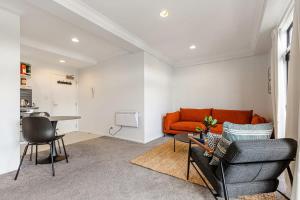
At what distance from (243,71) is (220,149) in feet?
12.1

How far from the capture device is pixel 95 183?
6.32 ft

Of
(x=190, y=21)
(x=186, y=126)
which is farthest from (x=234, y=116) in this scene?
(x=190, y=21)

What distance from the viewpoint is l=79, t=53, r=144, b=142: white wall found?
3.98 m

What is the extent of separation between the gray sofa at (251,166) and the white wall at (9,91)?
2.81m

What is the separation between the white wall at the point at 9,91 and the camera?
2.16 m

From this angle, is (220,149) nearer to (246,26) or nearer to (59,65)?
(246,26)

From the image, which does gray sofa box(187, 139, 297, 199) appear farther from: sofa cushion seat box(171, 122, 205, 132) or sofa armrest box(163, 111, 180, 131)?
sofa armrest box(163, 111, 180, 131)

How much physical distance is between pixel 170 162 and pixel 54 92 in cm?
449

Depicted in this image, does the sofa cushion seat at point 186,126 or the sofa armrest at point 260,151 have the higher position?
the sofa armrest at point 260,151

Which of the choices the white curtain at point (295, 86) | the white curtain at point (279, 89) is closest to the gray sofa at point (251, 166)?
the white curtain at point (295, 86)

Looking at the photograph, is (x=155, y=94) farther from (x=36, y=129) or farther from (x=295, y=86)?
(x=295, y=86)

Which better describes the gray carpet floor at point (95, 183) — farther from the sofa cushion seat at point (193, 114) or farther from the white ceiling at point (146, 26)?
the sofa cushion seat at point (193, 114)

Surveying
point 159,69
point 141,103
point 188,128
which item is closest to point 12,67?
point 141,103

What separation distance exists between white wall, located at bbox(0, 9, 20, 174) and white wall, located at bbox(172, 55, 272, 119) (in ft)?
14.1
